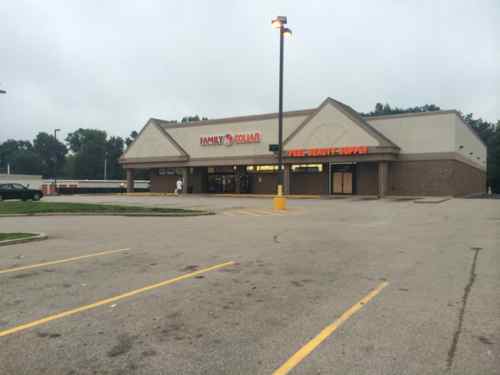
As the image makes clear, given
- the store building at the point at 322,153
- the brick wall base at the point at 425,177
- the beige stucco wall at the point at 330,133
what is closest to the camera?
the brick wall base at the point at 425,177

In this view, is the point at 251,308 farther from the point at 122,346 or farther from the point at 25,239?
the point at 25,239

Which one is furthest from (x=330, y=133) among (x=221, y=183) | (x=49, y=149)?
(x=49, y=149)

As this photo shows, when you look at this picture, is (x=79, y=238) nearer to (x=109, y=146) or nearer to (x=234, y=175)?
(x=234, y=175)

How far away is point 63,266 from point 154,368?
492 cm

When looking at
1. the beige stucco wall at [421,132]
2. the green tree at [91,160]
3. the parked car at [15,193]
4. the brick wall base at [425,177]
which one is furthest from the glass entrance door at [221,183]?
the green tree at [91,160]

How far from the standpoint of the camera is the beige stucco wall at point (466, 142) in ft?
112

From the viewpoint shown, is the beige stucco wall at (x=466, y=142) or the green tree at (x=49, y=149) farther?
the green tree at (x=49, y=149)

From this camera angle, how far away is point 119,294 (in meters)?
5.69

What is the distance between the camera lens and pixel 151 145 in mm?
47000

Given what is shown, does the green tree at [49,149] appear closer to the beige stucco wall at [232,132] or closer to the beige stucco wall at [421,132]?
the beige stucco wall at [232,132]

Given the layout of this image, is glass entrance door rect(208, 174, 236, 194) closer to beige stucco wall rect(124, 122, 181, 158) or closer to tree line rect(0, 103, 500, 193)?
beige stucco wall rect(124, 122, 181, 158)

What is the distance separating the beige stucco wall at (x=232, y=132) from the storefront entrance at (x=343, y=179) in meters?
5.83

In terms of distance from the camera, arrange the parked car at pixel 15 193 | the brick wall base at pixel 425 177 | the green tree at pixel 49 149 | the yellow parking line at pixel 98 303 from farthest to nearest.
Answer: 1. the green tree at pixel 49 149
2. the parked car at pixel 15 193
3. the brick wall base at pixel 425 177
4. the yellow parking line at pixel 98 303

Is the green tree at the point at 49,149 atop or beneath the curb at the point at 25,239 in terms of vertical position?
atop
